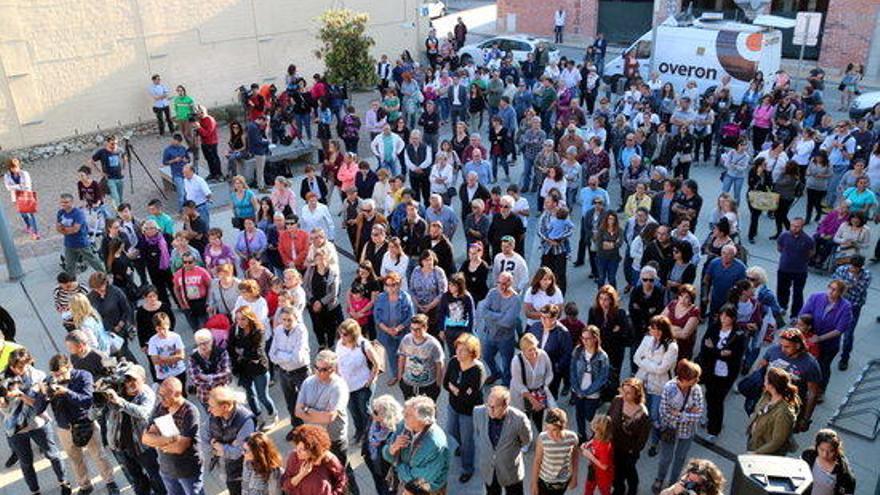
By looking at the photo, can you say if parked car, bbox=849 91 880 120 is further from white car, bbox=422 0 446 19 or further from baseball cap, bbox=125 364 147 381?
white car, bbox=422 0 446 19

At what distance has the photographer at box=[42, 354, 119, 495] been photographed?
238 inches

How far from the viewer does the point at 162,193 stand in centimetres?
1431

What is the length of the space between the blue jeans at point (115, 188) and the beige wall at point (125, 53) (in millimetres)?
5665

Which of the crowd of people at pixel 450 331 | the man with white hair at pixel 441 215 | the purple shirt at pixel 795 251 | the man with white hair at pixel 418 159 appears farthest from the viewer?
the man with white hair at pixel 418 159

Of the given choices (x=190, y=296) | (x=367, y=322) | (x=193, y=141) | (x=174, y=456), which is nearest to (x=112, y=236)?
(x=190, y=296)

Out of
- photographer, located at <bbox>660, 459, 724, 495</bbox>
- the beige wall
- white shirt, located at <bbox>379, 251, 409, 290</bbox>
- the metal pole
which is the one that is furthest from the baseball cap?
the beige wall

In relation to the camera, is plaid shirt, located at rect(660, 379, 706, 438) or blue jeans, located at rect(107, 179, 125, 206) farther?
blue jeans, located at rect(107, 179, 125, 206)

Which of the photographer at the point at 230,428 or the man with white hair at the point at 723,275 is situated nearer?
the photographer at the point at 230,428

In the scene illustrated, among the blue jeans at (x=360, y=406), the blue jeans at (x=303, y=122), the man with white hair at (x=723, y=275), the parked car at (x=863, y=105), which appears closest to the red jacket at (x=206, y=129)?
the blue jeans at (x=303, y=122)

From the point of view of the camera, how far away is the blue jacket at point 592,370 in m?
6.51

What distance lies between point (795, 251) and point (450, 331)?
4397mm

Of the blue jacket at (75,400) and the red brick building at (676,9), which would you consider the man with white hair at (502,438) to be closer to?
the blue jacket at (75,400)

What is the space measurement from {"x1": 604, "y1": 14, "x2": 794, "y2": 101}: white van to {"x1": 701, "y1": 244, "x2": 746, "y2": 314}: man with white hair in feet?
36.2

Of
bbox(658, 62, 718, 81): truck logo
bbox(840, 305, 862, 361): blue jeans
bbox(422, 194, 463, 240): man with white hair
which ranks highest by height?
bbox(658, 62, 718, 81): truck logo
